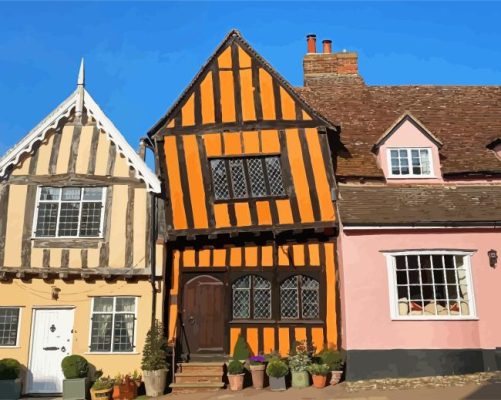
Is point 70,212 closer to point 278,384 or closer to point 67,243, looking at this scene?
point 67,243

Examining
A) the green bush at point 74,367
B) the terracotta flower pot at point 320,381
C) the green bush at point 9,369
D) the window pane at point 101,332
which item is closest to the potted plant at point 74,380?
the green bush at point 74,367

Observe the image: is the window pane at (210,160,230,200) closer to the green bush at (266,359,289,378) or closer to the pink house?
the pink house

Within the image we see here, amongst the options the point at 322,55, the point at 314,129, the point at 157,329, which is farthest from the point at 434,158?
the point at 157,329

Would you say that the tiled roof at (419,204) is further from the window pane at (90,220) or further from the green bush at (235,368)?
the window pane at (90,220)

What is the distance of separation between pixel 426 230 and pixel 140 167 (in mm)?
7551

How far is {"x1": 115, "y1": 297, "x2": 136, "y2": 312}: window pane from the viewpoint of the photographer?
12107 millimetres

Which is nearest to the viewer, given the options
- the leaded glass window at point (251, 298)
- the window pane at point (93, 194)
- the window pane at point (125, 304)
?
the window pane at point (125, 304)

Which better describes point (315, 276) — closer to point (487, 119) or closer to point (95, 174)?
point (95, 174)

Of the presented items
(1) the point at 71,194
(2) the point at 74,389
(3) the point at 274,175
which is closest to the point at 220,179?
(3) the point at 274,175

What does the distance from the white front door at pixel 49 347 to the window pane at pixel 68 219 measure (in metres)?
2.05

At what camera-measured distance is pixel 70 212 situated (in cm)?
1256

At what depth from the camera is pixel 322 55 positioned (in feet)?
60.5

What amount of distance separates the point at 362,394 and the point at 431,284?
3325 millimetres

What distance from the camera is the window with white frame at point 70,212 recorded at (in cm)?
1244
